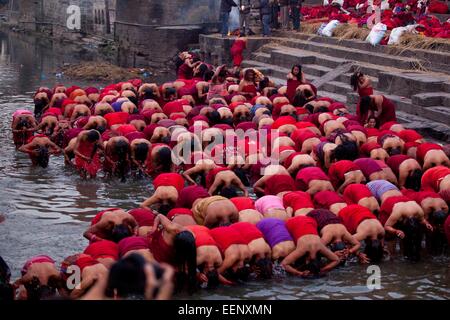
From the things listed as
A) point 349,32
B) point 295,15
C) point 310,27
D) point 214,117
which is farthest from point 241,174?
point 295,15

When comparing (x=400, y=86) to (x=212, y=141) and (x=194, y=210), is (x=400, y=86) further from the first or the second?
(x=194, y=210)

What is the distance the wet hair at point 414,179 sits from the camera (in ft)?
31.4

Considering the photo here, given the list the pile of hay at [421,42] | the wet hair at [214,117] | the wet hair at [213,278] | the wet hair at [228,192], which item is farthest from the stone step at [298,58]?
the wet hair at [213,278]

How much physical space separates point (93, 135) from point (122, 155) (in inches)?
22.6

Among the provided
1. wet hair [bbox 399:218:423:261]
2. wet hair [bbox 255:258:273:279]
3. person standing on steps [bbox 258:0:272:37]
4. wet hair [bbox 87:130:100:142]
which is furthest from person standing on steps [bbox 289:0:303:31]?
wet hair [bbox 255:258:273:279]

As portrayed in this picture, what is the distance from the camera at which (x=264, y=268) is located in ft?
25.0

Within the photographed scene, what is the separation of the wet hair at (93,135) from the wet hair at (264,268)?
426cm

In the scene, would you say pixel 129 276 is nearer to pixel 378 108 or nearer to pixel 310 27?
pixel 378 108

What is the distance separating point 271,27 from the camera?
20.5 meters

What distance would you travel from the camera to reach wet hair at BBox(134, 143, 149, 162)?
10.9 m

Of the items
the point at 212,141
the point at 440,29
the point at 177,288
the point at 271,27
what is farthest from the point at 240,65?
the point at 177,288

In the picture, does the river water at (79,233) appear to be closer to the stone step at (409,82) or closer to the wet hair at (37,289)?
the wet hair at (37,289)

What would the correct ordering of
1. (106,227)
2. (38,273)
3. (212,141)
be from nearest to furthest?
(38,273), (106,227), (212,141)
